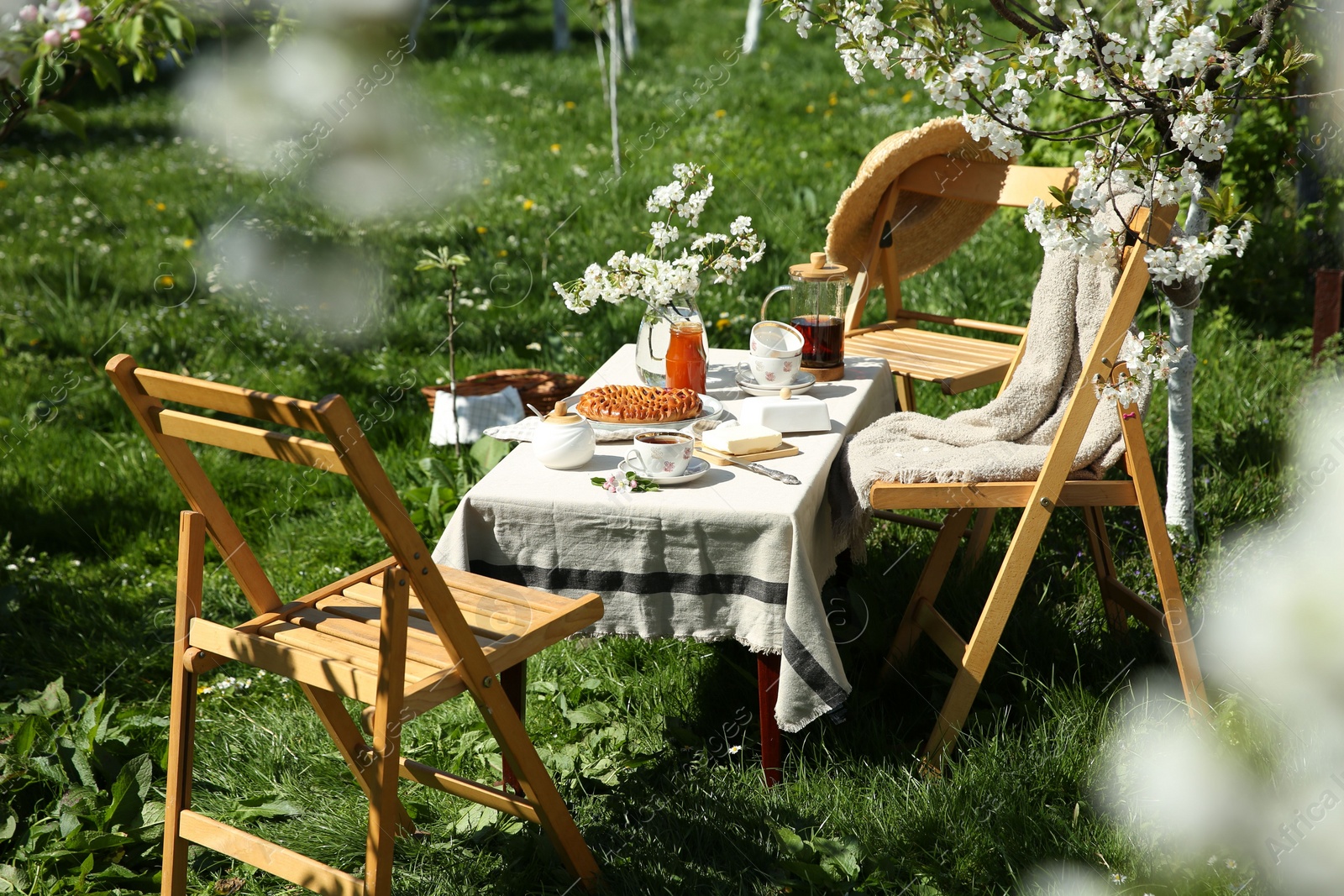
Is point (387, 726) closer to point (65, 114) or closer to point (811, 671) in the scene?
point (811, 671)

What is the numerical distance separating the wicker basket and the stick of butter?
5.36 feet

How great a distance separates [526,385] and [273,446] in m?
2.51

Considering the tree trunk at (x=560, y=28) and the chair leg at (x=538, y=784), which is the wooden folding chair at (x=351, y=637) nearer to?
the chair leg at (x=538, y=784)

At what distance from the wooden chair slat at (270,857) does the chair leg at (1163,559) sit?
1.78 meters

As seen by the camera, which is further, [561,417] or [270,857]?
[561,417]

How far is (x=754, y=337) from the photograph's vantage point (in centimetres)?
298

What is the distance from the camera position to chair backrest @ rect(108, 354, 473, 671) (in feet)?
5.42

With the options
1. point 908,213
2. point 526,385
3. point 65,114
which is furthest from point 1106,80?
point 526,385

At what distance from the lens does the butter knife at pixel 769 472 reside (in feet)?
7.73

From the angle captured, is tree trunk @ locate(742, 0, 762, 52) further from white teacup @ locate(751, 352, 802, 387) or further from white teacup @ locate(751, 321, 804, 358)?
white teacup @ locate(751, 352, 802, 387)

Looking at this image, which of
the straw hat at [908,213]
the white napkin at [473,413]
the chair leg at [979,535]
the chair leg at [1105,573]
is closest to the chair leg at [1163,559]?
the chair leg at [1105,573]

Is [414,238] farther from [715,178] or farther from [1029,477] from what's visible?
[1029,477]

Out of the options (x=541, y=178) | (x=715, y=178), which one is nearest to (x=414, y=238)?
(x=541, y=178)

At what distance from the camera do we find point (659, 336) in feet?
9.78
